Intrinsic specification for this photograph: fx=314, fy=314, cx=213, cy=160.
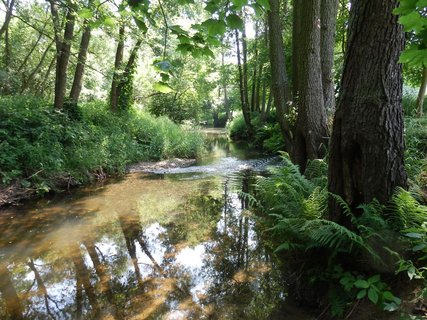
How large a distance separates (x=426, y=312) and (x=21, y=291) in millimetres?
3840

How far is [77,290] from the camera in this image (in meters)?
3.48

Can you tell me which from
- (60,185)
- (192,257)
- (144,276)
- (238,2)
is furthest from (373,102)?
(60,185)

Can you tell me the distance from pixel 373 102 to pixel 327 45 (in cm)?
455

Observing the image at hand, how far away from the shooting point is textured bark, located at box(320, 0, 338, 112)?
6684 millimetres

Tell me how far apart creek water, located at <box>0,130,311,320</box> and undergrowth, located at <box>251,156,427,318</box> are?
36 cm

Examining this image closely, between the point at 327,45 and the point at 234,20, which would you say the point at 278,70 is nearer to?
the point at 327,45

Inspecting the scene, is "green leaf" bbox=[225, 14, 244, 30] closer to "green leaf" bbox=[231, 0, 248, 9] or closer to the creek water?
"green leaf" bbox=[231, 0, 248, 9]

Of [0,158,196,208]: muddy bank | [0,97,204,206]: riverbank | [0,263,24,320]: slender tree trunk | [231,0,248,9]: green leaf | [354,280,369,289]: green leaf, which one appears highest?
[231,0,248,9]: green leaf

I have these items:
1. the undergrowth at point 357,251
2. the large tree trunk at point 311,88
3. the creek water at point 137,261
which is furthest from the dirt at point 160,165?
the undergrowth at point 357,251

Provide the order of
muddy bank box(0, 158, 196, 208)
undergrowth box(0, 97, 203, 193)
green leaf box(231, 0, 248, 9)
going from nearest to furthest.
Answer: green leaf box(231, 0, 248, 9)
muddy bank box(0, 158, 196, 208)
undergrowth box(0, 97, 203, 193)

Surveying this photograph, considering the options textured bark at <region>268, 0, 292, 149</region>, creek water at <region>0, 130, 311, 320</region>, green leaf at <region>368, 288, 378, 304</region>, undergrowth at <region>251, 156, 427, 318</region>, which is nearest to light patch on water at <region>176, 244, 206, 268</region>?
creek water at <region>0, 130, 311, 320</region>

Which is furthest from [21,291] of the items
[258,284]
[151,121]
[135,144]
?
[151,121]

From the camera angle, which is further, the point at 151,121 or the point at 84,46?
the point at 151,121

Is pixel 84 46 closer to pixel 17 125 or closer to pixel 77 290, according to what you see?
pixel 17 125
